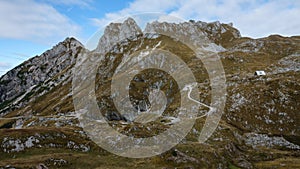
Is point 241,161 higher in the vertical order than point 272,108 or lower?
lower

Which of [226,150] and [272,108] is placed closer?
[226,150]

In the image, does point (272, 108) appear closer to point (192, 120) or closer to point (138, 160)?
point (192, 120)

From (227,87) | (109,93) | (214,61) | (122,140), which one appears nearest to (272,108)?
(227,87)

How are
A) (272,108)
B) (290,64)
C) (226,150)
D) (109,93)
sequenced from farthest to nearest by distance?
(109,93)
(290,64)
(272,108)
(226,150)

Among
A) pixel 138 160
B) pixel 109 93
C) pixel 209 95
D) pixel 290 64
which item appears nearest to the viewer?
pixel 138 160

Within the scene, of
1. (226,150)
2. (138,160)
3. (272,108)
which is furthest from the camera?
(272,108)

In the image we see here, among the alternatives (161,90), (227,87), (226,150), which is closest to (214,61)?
(161,90)

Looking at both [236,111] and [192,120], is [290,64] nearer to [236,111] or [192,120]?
[236,111]

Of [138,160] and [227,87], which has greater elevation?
[227,87]

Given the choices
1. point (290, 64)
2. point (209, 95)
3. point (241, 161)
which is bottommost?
point (241, 161)
